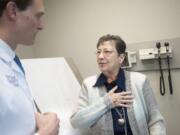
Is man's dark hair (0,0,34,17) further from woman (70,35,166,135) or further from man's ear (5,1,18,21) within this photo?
woman (70,35,166,135)

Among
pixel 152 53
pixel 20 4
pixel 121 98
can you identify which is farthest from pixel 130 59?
pixel 20 4

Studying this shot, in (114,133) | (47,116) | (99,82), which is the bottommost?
(114,133)

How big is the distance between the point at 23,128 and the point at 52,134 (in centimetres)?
9

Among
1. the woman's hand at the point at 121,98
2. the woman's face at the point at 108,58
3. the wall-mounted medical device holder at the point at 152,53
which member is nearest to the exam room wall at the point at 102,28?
the wall-mounted medical device holder at the point at 152,53

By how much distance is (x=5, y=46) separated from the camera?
0.80 m

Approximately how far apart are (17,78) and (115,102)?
1.27m

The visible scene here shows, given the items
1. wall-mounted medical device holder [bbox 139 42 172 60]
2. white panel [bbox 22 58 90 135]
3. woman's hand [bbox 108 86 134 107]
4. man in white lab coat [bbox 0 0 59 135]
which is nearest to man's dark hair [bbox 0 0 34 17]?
man in white lab coat [bbox 0 0 59 135]

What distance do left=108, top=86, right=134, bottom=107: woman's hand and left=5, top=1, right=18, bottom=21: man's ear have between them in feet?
4.20

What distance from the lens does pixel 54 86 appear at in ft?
7.61

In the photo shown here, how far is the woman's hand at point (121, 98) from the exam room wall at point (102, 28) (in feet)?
2.11

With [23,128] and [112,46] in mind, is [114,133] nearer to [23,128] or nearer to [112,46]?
[112,46]

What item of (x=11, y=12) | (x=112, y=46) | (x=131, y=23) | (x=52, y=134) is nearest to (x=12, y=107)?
(x=52, y=134)

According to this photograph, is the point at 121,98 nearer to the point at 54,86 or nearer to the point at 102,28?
the point at 54,86

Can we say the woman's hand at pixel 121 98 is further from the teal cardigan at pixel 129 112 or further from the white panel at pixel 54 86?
the white panel at pixel 54 86
